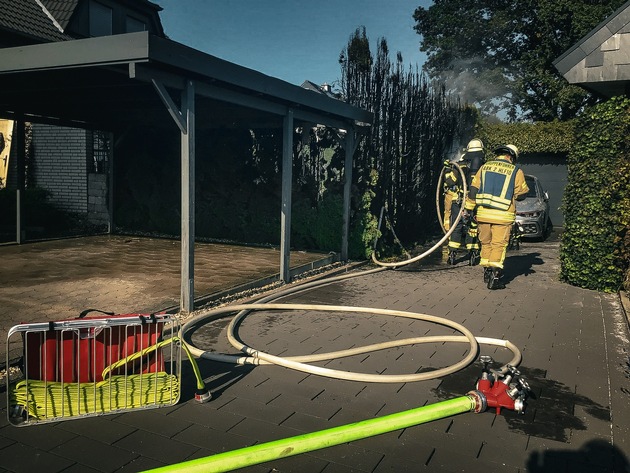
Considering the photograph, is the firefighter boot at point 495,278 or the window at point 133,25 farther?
the window at point 133,25

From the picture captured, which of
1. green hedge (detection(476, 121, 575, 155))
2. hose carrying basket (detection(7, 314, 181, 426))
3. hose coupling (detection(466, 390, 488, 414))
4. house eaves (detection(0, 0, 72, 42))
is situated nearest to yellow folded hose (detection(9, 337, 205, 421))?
hose carrying basket (detection(7, 314, 181, 426))

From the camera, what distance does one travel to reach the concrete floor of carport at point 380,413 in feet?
10.2

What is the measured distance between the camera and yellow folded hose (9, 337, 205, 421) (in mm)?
3408

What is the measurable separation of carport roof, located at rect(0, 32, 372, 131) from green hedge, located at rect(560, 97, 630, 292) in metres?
3.70

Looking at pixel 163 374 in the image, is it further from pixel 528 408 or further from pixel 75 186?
pixel 75 186

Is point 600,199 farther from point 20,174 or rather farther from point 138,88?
point 20,174

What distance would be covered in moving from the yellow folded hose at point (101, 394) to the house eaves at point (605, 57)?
280 inches

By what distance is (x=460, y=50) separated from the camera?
3731 cm

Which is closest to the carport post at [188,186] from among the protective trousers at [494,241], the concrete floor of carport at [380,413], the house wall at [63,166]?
A: the concrete floor of carport at [380,413]

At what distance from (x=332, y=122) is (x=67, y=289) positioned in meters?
5.06

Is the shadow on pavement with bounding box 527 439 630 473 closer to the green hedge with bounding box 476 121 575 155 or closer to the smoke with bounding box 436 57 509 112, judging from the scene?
the green hedge with bounding box 476 121 575 155

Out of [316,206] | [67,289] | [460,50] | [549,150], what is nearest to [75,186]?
[316,206]

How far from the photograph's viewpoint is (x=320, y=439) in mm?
3133

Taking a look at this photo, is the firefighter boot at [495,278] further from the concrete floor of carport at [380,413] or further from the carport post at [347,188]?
the carport post at [347,188]
